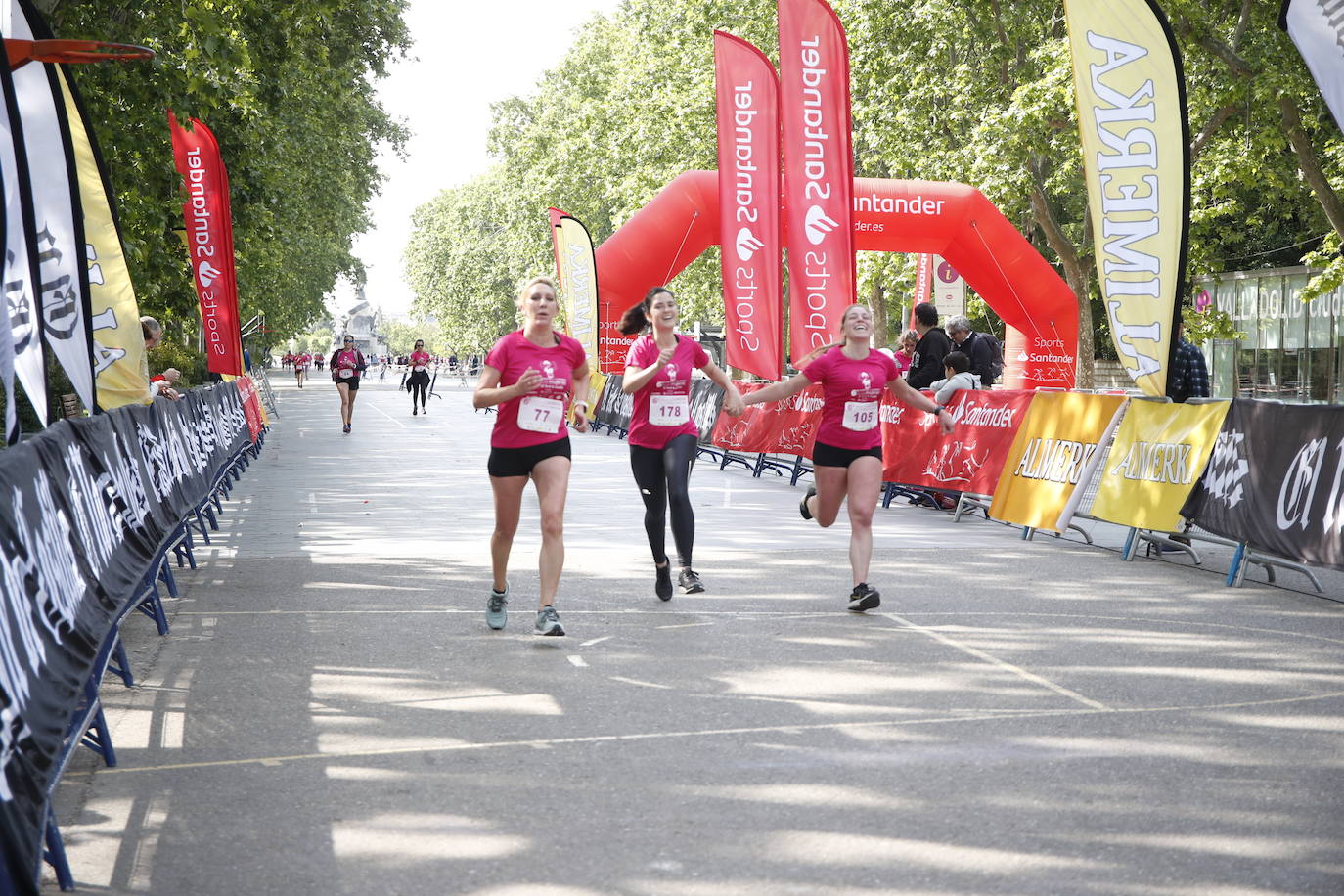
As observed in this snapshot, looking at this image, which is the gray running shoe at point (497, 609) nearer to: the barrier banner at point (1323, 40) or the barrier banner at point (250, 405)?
the barrier banner at point (1323, 40)

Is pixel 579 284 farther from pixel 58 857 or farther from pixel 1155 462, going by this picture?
→ pixel 58 857

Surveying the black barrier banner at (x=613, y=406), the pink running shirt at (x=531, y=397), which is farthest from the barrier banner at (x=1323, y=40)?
the black barrier banner at (x=613, y=406)

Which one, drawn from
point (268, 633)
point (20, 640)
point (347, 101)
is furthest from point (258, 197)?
point (20, 640)

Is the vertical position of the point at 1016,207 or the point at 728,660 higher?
the point at 1016,207

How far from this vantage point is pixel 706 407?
22250 millimetres

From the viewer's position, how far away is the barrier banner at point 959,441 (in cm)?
1375

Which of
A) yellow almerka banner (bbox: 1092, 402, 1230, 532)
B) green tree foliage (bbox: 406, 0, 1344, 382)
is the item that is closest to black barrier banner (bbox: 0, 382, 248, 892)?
yellow almerka banner (bbox: 1092, 402, 1230, 532)

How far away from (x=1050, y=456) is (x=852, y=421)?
421 centimetres

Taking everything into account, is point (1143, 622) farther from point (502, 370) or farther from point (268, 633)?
point (268, 633)

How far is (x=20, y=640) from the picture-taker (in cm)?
442

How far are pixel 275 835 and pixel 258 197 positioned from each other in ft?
64.2

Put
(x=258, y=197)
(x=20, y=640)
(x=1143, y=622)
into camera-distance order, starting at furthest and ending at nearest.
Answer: (x=258, y=197) → (x=1143, y=622) → (x=20, y=640)

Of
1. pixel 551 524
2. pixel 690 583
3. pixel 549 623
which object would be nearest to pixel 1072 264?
pixel 690 583

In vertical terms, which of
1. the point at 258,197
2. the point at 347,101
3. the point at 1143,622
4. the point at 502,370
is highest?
the point at 347,101
